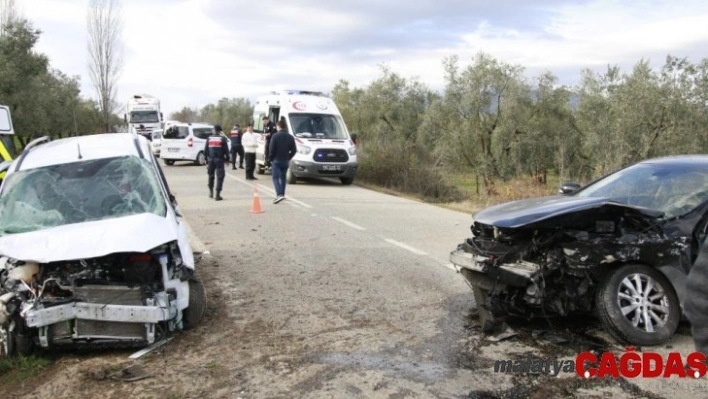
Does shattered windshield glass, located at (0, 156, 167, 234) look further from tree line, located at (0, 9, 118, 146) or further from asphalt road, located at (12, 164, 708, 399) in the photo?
tree line, located at (0, 9, 118, 146)

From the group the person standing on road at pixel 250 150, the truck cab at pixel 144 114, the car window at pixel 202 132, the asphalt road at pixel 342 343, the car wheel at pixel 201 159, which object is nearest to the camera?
the asphalt road at pixel 342 343

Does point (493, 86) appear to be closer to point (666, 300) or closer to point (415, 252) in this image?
point (415, 252)

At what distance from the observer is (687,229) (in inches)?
182

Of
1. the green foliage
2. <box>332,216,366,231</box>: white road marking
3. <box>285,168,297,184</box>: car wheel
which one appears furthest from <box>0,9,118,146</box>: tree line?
<box>332,216,366,231</box>: white road marking

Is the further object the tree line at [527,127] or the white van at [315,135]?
the tree line at [527,127]

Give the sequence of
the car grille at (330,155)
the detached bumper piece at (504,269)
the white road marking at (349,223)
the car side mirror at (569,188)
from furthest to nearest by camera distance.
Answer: the car grille at (330,155) → the white road marking at (349,223) → the car side mirror at (569,188) → the detached bumper piece at (504,269)

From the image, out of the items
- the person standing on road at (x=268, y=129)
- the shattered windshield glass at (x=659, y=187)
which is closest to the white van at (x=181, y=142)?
the person standing on road at (x=268, y=129)

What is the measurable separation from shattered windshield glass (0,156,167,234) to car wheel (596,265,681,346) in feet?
12.8

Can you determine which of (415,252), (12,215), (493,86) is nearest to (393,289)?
(415,252)

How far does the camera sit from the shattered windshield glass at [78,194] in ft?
17.0

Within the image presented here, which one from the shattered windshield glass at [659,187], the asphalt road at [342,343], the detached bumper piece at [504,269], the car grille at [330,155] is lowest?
the asphalt road at [342,343]

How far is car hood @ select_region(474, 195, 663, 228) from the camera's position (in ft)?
15.3

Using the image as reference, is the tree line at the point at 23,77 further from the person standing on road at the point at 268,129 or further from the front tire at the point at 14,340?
the front tire at the point at 14,340

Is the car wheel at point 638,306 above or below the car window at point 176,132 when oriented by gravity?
below
